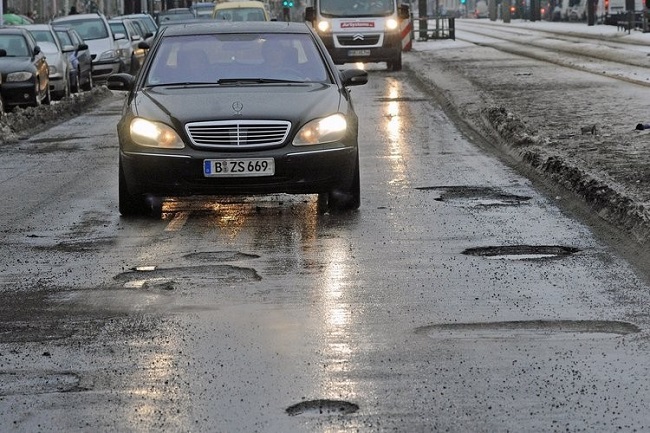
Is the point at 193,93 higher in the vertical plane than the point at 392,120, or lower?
higher

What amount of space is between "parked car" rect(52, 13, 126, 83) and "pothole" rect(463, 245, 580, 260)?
29.6 m

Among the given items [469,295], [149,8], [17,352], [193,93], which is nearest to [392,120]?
[193,93]

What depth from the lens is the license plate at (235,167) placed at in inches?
449

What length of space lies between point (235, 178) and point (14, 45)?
748 inches

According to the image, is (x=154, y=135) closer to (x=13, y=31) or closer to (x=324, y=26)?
(x=13, y=31)

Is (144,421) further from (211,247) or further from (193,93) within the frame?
(193,93)

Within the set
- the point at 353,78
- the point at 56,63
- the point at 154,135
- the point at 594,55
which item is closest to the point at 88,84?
the point at 56,63

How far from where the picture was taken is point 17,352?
23.0ft

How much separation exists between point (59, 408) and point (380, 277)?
3.29 meters

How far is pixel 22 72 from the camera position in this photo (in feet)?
91.7

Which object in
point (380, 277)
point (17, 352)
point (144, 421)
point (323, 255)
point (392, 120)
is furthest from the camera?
point (392, 120)

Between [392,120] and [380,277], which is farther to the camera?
[392,120]

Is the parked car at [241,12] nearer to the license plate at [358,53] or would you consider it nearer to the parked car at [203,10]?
the license plate at [358,53]

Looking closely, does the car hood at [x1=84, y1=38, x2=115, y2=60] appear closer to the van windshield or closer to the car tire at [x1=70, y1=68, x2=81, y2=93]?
the van windshield
